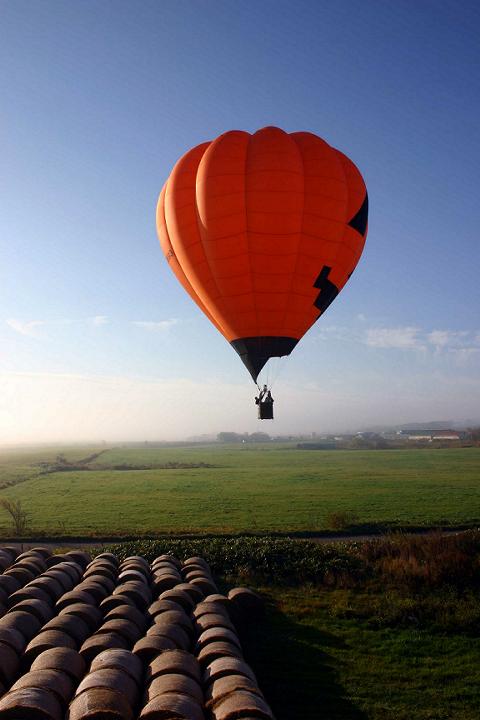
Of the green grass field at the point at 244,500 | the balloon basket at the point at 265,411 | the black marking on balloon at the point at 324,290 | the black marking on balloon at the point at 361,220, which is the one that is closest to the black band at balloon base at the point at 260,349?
the balloon basket at the point at 265,411

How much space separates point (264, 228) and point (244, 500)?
3647cm

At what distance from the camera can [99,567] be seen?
1884 centimetres

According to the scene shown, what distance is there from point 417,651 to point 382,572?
24.5ft

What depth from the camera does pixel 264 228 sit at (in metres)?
19.7

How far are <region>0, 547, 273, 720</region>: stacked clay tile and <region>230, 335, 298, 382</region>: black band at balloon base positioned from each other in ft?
26.8

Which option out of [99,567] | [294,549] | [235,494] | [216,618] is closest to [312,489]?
[235,494]

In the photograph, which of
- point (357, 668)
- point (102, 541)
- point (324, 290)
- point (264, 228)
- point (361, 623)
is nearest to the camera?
point (357, 668)

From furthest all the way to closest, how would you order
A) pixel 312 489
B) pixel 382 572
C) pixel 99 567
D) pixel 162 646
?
pixel 312 489 < pixel 382 572 < pixel 99 567 < pixel 162 646

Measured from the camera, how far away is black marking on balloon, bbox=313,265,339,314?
21016 mm

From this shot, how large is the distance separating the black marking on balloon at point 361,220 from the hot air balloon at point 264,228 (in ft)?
0.13

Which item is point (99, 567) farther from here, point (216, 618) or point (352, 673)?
point (352, 673)

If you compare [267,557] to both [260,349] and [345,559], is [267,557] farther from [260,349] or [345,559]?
[260,349]

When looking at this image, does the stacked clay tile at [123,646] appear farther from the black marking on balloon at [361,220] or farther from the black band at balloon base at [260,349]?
the black marking on balloon at [361,220]

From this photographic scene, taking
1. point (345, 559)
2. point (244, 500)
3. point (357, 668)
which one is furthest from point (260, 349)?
point (244, 500)
